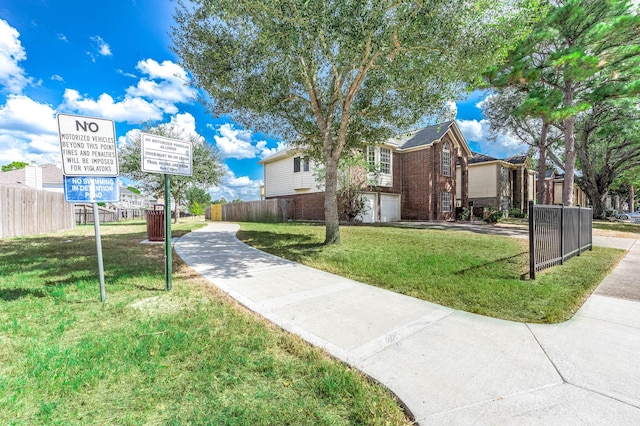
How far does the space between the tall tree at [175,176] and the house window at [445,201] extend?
1848 cm

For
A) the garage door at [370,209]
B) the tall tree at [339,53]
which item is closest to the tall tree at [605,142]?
the garage door at [370,209]

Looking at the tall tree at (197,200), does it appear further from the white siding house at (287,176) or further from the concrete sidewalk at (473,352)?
the concrete sidewalk at (473,352)

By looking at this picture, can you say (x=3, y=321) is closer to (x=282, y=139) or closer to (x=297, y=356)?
(x=297, y=356)

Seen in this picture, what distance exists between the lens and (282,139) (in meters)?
11.6

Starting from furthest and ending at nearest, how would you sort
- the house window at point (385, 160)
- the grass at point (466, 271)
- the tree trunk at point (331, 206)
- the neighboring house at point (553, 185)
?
the neighboring house at point (553, 185)
the house window at point (385, 160)
the tree trunk at point (331, 206)
the grass at point (466, 271)

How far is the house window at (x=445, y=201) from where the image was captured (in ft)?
71.5

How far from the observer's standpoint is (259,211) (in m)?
24.3

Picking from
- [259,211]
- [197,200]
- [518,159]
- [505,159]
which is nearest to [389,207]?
[259,211]

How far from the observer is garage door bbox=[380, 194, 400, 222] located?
69.5ft

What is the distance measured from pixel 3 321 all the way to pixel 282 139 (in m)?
9.49

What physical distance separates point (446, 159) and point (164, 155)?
856 inches

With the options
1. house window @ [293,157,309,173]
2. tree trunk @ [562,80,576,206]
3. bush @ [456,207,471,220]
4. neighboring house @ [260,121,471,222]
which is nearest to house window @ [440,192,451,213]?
neighboring house @ [260,121,471,222]

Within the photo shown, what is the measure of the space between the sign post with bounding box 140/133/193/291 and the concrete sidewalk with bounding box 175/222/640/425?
127cm

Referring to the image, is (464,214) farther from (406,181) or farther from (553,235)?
(553,235)
